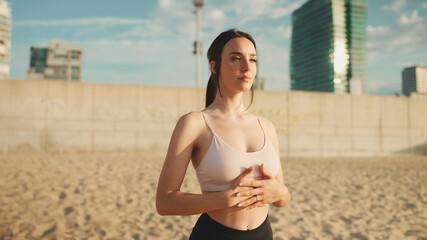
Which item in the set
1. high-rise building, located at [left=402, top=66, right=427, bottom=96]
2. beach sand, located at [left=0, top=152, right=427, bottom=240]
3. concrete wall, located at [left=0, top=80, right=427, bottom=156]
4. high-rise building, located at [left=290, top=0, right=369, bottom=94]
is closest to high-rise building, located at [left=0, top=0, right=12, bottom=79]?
concrete wall, located at [left=0, top=80, right=427, bottom=156]

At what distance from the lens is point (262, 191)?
1128 millimetres

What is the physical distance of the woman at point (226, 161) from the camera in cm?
112

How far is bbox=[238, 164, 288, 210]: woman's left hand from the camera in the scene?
1103mm

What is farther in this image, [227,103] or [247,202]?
[227,103]

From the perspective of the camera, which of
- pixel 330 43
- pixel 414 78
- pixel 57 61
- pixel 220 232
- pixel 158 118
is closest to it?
pixel 220 232

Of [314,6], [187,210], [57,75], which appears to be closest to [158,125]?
[187,210]

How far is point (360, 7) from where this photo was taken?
107 meters

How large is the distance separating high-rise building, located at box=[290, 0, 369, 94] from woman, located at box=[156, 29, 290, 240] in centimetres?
10957

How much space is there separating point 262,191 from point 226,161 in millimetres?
180

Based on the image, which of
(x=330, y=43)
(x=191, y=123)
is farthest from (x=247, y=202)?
(x=330, y=43)

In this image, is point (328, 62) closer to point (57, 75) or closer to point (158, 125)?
point (57, 75)

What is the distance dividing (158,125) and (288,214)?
6.69 m

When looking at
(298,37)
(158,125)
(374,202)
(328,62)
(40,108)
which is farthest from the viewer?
(298,37)

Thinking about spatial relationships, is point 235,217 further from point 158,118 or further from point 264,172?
point 158,118
